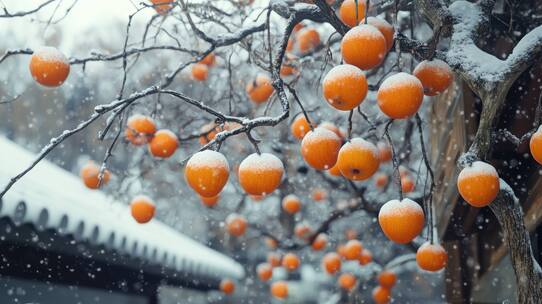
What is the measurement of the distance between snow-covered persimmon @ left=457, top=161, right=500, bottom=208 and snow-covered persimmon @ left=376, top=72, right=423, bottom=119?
359 mm

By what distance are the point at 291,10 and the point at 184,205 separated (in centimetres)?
1744

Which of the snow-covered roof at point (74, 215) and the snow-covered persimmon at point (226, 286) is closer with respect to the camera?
the snow-covered roof at point (74, 215)

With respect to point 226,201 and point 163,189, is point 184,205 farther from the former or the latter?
point 226,201

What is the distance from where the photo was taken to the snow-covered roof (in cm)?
425

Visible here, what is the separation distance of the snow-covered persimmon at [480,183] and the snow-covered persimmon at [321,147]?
62 cm

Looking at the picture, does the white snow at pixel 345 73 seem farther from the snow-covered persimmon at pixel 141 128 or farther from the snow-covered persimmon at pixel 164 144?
the snow-covered persimmon at pixel 141 128

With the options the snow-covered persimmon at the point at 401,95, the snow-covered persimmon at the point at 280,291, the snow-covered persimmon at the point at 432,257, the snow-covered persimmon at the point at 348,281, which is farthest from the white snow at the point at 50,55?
the snow-covered persimmon at the point at 280,291

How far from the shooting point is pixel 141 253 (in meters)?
6.76

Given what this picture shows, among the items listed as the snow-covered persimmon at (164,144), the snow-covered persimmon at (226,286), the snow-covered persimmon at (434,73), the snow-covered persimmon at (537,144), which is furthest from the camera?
the snow-covered persimmon at (226,286)

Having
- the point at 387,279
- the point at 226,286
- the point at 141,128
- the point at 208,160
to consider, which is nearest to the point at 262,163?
the point at 208,160

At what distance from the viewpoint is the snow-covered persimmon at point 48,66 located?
341cm

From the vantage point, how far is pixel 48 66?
3406 mm

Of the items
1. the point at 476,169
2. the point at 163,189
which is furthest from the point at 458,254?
the point at 163,189

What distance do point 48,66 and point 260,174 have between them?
1.81 meters
